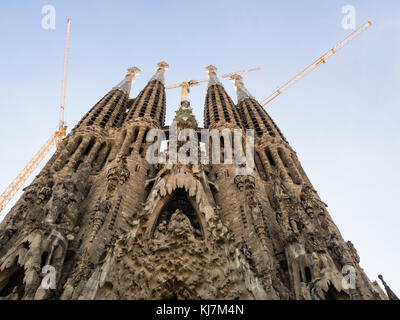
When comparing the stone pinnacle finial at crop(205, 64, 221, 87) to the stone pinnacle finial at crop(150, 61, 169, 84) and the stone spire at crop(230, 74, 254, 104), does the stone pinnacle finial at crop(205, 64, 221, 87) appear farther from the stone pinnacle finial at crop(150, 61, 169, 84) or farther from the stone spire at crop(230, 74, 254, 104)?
the stone pinnacle finial at crop(150, 61, 169, 84)

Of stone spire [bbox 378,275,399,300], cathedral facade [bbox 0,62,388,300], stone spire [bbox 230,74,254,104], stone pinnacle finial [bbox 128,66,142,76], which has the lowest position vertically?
stone spire [bbox 378,275,399,300]

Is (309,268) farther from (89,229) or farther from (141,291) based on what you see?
(89,229)

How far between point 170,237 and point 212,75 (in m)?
35.7

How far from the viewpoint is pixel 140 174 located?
880 inches

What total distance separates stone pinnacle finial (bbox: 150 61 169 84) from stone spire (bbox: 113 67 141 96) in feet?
8.52

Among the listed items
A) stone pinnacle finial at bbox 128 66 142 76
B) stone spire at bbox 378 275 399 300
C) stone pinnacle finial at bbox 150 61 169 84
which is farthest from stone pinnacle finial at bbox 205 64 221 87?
stone spire at bbox 378 275 399 300

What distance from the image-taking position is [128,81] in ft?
135

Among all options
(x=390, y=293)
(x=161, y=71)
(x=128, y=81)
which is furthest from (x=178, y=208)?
(x=161, y=71)

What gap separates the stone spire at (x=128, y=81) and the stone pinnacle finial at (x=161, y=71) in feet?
8.52

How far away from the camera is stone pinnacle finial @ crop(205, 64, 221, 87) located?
1756 inches

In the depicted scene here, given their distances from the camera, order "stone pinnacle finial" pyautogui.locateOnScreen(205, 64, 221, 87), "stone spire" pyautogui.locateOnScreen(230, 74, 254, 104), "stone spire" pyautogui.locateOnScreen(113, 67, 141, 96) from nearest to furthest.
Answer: "stone spire" pyautogui.locateOnScreen(113, 67, 141, 96) < "stone spire" pyautogui.locateOnScreen(230, 74, 254, 104) < "stone pinnacle finial" pyautogui.locateOnScreen(205, 64, 221, 87)

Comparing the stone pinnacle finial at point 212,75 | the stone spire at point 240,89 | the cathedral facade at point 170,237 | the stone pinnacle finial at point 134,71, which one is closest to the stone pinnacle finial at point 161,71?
the stone pinnacle finial at point 134,71

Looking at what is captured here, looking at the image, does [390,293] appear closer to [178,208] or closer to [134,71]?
[178,208]
